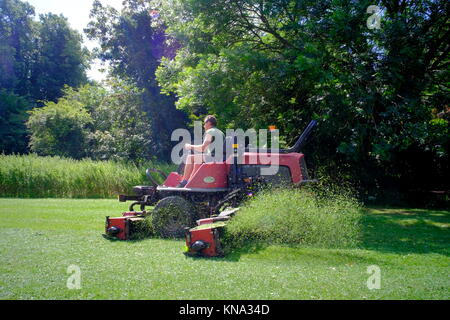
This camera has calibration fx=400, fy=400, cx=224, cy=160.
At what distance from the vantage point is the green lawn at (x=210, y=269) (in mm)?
3926

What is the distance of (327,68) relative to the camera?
10422 mm

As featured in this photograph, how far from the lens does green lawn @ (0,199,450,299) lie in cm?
393

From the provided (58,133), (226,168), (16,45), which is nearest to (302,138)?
(226,168)

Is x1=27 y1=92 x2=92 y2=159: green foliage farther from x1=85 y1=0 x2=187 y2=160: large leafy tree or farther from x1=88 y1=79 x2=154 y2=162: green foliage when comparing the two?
x1=85 y1=0 x2=187 y2=160: large leafy tree

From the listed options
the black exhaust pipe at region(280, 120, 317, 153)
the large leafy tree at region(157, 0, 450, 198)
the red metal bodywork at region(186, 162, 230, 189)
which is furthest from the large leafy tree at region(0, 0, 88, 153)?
the black exhaust pipe at region(280, 120, 317, 153)

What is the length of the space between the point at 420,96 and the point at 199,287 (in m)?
9.16

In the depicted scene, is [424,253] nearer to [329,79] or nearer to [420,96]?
[329,79]

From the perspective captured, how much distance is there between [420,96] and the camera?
35.2ft

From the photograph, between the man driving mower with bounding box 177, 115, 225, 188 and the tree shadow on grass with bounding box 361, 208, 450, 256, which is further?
the man driving mower with bounding box 177, 115, 225, 188

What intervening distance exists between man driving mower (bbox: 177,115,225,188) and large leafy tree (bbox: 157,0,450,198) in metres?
A: 3.42

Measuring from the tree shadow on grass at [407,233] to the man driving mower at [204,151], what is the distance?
2.96 metres

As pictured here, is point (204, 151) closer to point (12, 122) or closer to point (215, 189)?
point (215, 189)
